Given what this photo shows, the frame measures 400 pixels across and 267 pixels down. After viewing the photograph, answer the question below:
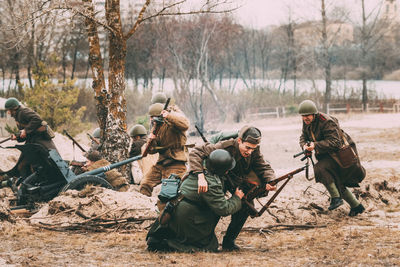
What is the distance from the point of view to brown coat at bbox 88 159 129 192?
9.45 metres

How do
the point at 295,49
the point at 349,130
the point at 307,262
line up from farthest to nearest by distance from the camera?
the point at 295,49
the point at 349,130
the point at 307,262

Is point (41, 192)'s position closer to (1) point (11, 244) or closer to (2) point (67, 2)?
(1) point (11, 244)

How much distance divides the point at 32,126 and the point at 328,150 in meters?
5.55

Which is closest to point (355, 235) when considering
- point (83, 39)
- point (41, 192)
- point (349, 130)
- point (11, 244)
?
point (11, 244)

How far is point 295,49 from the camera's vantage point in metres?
52.2

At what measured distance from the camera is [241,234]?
23.5 ft

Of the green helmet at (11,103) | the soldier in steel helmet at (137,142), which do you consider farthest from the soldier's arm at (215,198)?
the green helmet at (11,103)

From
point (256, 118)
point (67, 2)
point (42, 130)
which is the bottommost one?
point (256, 118)

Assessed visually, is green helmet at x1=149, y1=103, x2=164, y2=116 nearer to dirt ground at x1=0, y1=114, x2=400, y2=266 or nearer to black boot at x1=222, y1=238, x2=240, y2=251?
dirt ground at x1=0, y1=114, x2=400, y2=266

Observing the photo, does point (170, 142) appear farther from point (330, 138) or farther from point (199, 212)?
point (199, 212)

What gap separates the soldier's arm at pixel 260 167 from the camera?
6.10m

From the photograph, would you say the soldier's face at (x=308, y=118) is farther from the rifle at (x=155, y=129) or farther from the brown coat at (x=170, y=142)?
the rifle at (x=155, y=129)

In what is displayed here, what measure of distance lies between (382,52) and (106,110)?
157 ft

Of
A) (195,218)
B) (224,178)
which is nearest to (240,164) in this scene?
(224,178)
